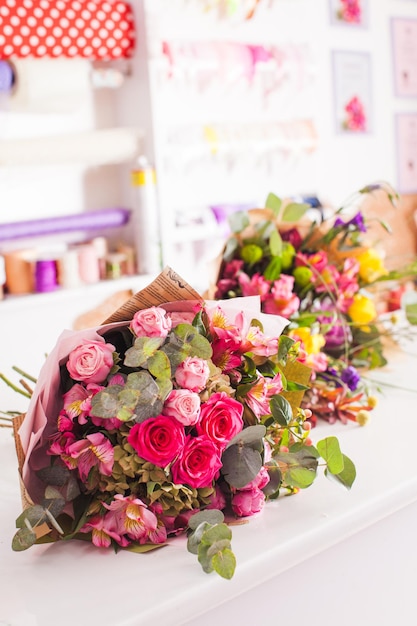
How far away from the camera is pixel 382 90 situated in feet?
14.7

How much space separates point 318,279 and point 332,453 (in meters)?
0.53

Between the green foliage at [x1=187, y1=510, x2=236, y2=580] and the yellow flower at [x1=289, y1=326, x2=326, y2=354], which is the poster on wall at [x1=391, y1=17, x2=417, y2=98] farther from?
the green foliage at [x1=187, y1=510, x2=236, y2=580]

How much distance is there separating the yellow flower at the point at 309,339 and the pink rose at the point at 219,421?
Answer: 0.41 m

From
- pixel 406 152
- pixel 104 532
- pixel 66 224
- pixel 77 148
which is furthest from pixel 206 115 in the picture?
pixel 104 532

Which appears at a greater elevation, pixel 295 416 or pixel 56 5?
pixel 56 5

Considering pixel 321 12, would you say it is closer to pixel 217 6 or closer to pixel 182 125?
pixel 217 6

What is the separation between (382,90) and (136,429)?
4.09 meters

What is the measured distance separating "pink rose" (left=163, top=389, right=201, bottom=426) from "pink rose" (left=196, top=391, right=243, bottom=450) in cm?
1

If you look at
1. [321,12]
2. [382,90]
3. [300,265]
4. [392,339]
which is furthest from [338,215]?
[382,90]

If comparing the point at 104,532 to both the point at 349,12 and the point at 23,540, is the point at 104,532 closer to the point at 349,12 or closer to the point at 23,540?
the point at 23,540

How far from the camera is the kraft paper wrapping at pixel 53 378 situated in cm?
83

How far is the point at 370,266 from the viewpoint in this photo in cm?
141

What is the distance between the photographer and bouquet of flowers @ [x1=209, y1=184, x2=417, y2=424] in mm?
1288

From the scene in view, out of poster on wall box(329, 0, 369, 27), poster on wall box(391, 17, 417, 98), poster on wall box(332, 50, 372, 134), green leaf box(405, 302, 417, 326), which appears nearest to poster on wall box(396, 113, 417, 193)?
poster on wall box(391, 17, 417, 98)
